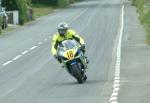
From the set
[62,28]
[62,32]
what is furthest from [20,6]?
[62,28]

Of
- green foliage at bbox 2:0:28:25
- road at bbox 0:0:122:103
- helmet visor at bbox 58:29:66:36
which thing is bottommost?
green foliage at bbox 2:0:28:25

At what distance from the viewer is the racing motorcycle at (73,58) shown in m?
20.0

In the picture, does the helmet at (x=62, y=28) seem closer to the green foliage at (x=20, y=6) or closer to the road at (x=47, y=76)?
the road at (x=47, y=76)

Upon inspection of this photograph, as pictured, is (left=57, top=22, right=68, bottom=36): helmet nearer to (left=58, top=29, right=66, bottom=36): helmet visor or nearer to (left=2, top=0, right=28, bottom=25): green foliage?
(left=58, top=29, right=66, bottom=36): helmet visor

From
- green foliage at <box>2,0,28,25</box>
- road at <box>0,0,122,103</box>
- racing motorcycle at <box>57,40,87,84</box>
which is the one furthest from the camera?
green foliage at <box>2,0,28,25</box>

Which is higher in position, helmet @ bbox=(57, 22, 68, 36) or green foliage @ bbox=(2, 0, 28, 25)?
helmet @ bbox=(57, 22, 68, 36)

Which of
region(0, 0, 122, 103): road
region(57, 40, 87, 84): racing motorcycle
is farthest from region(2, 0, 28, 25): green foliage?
region(57, 40, 87, 84): racing motorcycle

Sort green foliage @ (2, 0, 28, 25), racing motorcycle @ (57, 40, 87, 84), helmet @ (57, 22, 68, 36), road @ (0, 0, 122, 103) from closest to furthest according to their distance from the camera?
road @ (0, 0, 122, 103)
racing motorcycle @ (57, 40, 87, 84)
helmet @ (57, 22, 68, 36)
green foliage @ (2, 0, 28, 25)

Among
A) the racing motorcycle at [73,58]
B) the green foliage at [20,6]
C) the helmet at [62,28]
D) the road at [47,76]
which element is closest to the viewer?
the road at [47,76]

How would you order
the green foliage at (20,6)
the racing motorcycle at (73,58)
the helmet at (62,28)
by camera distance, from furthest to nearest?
the green foliage at (20,6), the helmet at (62,28), the racing motorcycle at (73,58)

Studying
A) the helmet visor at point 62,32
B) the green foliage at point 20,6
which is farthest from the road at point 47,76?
the green foliage at point 20,6

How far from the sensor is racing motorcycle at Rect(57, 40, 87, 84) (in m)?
20.0

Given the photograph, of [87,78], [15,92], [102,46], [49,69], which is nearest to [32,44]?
[102,46]

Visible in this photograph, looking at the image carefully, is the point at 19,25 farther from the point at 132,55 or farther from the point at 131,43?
the point at 132,55
